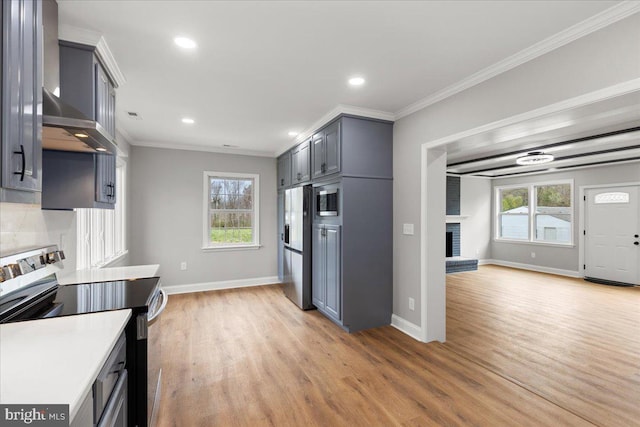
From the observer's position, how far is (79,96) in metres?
1.92

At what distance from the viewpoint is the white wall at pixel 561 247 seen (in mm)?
6039

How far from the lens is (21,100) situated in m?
1.14

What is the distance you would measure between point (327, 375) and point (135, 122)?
3.85m

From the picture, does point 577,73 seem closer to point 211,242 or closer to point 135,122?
point 135,122

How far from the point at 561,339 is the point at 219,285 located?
16.2 feet

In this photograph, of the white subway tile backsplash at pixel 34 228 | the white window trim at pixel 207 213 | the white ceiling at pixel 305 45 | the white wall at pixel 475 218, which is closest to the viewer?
the white subway tile backsplash at pixel 34 228

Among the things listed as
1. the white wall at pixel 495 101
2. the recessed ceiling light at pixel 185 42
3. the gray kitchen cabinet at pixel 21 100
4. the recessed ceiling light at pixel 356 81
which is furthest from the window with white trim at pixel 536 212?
the gray kitchen cabinet at pixel 21 100

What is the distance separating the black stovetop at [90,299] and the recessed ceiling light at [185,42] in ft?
5.55

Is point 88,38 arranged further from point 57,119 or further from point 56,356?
point 56,356

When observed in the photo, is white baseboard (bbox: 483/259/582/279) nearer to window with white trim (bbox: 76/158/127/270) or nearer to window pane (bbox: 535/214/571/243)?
window pane (bbox: 535/214/571/243)

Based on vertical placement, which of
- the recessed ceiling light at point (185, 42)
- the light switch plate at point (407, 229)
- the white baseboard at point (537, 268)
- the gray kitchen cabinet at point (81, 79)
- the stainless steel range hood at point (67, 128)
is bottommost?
the white baseboard at point (537, 268)

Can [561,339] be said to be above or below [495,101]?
below

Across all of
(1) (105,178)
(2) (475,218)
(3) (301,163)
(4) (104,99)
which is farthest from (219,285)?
(2) (475,218)

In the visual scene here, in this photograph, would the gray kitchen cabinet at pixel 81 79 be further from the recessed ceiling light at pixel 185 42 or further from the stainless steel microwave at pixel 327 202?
the stainless steel microwave at pixel 327 202
